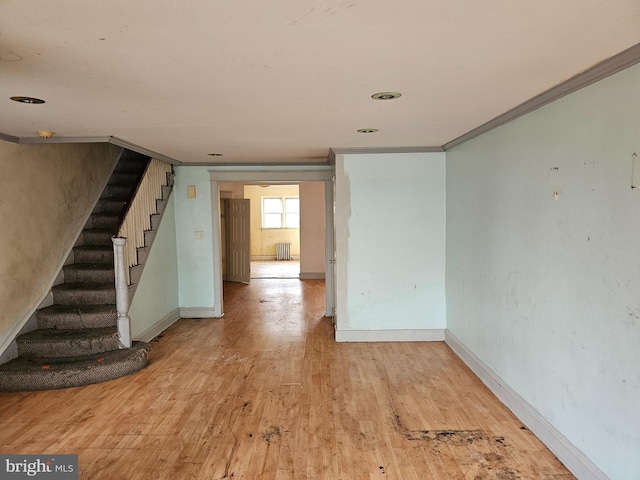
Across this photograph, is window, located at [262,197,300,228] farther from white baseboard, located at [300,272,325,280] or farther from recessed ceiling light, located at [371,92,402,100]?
recessed ceiling light, located at [371,92,402,100]

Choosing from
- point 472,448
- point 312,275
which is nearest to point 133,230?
point 472,448

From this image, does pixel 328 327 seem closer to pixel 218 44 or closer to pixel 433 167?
pixel 433 167

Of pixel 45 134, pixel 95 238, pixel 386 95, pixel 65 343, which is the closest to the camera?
pixel 386 95

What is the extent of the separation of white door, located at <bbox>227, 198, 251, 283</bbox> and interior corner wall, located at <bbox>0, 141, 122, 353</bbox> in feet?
12.4

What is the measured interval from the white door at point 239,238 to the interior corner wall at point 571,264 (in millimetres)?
6024

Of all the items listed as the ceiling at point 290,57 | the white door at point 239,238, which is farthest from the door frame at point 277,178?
the white door at point 239,238

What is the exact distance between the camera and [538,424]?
273 cm

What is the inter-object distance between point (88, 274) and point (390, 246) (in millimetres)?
3512

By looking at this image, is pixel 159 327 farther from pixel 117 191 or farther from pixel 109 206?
pixel 117 191

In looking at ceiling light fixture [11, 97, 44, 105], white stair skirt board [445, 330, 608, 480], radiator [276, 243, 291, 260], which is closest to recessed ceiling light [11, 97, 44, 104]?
ceiling light fixture [11, 97, 44, 105]

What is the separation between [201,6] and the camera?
1.41 m

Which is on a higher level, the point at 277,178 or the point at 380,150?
the point at 380,150

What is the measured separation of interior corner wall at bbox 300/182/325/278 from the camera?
375 inches

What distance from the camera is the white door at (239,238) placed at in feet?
29.0
